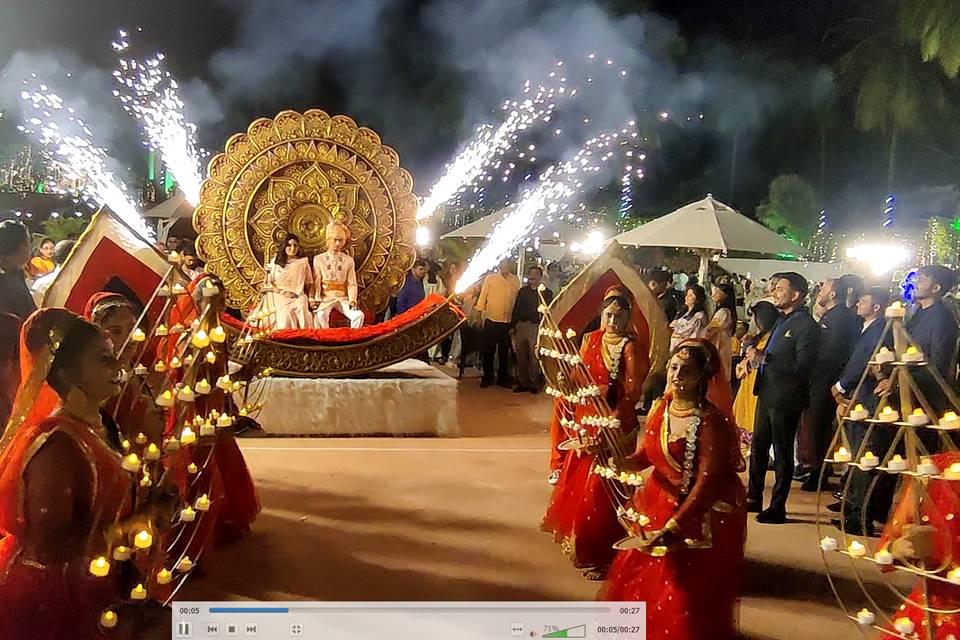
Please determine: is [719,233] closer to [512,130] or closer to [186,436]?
[512,130]

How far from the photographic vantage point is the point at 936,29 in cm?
141

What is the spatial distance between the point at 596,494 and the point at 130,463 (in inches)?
46.3

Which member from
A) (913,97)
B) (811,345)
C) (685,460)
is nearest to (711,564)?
(685,460)

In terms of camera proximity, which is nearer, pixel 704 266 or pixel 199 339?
pixel 199 339

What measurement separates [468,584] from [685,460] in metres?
0.57

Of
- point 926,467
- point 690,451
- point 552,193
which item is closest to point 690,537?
point 690,451

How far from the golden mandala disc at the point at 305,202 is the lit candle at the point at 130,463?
1.26 metres

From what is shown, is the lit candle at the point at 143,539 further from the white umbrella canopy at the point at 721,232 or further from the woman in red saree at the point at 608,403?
the white umbrella canopy at the point at 721,232

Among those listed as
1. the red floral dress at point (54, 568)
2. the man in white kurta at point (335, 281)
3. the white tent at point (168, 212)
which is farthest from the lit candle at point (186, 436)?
the man in white kurta at point (335, 281)

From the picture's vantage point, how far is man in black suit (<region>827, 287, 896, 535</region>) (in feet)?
4.71

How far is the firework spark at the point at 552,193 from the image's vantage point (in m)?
1.73

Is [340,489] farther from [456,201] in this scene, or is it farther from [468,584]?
[456,201]

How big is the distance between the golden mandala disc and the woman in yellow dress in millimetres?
1180

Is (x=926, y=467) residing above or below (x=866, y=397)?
below
